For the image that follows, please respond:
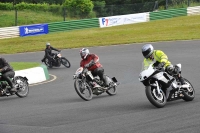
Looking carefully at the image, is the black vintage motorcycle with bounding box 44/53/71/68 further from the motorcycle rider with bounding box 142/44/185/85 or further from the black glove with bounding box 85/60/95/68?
the motorcycle rider with bounding box 142/44/185/85

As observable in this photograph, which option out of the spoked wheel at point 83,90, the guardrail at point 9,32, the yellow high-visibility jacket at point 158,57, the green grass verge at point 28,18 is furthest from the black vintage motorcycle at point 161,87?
the green grass verge at point 28,18

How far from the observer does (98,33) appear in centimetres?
4391

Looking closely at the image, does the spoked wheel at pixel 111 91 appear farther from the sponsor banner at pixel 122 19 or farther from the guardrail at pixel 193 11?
the guardrail at pixel 193 11

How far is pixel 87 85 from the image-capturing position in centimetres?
1488

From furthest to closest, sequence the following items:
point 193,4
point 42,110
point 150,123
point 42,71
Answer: point 193,4 < point 42,71 < point 42,110 < point 150,123

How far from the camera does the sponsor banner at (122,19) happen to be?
48.3 m

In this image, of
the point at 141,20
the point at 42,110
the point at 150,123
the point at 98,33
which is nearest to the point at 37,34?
the point at 98,33

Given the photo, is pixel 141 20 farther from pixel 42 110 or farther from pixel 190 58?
pixel 42 110

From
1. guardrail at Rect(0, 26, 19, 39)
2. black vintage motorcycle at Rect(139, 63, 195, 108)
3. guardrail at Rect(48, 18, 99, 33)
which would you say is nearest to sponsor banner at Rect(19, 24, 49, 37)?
guardrail at Rect(0, 26, 19, 39)

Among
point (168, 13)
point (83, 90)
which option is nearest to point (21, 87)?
point (83, 90)

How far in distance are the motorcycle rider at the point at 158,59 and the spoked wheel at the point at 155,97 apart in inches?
22.6

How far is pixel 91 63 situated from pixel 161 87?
3.57 meters

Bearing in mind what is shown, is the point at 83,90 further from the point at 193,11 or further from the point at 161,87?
the point at 193,11

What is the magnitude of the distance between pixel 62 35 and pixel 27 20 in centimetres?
822
